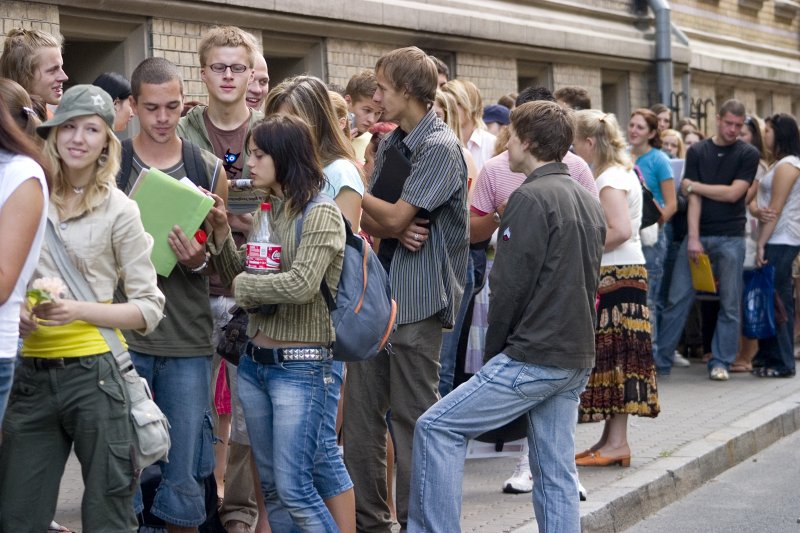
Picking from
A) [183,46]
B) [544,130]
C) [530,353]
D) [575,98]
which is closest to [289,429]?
[530,353]

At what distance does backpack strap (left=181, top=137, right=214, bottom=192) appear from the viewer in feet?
17.8

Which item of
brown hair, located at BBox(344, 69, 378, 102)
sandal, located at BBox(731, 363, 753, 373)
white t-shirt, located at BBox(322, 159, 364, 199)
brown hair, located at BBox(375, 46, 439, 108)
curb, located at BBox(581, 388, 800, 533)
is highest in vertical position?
brown hair, located at BBox(344, 69, 378, 102)

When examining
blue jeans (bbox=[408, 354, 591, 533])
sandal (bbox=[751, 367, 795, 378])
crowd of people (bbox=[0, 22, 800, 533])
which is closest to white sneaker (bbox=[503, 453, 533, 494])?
crowd of people (bbox=[0, 22, 800, 533])

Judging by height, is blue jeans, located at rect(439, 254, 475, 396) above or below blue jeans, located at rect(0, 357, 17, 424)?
below

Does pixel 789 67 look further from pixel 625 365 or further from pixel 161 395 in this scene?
pixel 161 395

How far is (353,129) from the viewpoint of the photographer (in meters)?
7.29

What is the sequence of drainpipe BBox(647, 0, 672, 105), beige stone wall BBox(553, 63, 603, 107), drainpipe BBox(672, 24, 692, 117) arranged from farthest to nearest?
drainpipe BBox(672, 24, 692, 117)
drainpipe BBox(647, 0, 672, 105)
beige stone wall BBox(553, 63, 603, 107)

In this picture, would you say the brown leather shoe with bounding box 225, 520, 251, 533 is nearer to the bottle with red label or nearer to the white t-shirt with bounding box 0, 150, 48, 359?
the bottle with red label

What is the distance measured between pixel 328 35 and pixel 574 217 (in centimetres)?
749

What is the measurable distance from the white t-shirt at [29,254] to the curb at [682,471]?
280 centimetres

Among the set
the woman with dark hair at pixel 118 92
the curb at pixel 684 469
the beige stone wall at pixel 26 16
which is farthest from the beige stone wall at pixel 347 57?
the woman with dark hair at pixel 118 92

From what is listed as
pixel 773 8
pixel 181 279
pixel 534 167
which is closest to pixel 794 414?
pixel 534 167

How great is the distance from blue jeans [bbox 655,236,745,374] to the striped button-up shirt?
19.7ft

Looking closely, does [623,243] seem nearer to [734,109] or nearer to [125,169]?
[125,169]
